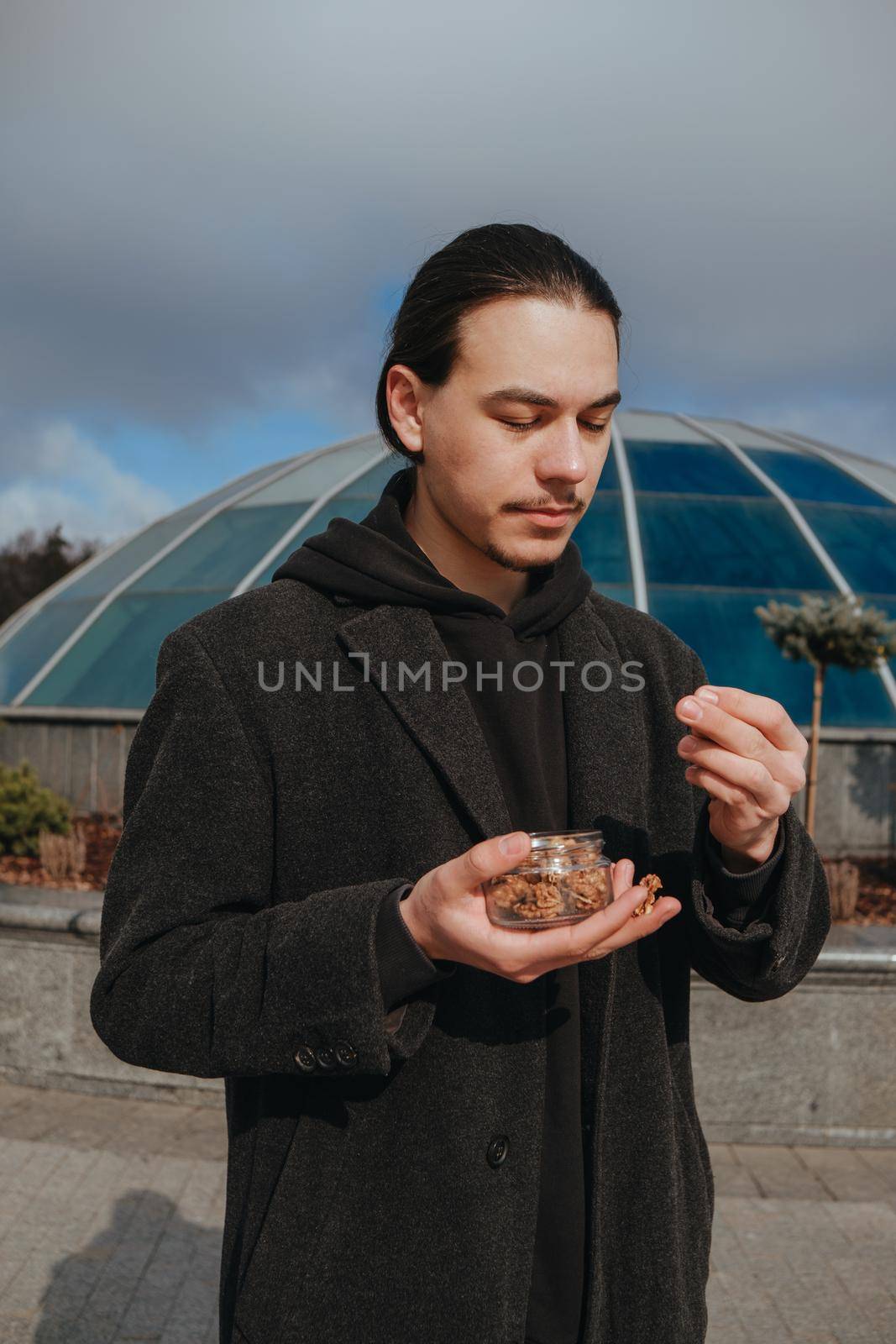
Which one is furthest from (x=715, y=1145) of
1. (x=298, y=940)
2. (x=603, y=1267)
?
(x=298, y=940)

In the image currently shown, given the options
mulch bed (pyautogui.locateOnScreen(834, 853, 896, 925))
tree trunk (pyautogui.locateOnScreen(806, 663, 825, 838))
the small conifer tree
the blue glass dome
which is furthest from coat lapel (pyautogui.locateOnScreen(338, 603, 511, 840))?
the blue glass dome

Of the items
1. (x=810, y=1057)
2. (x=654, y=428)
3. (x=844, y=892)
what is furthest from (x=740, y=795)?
(x=654, y=428)

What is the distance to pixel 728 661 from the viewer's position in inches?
357

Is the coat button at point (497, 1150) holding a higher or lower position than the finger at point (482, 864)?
lower

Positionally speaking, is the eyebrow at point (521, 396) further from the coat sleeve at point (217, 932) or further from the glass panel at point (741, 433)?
the glass panel at point (741, 433)

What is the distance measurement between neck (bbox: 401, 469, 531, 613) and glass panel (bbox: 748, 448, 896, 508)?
393 inches

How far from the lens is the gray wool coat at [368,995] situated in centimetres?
159

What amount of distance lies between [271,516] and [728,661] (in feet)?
17.0

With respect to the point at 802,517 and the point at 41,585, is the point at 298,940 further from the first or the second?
the point at 41,585

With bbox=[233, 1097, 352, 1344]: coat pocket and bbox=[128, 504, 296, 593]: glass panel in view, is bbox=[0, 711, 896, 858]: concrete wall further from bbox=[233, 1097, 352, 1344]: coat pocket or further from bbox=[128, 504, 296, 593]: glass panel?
bbox=[233, 1097, 352, 1344]: coat pocket

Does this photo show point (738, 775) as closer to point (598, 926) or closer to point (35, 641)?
point (598, 926)

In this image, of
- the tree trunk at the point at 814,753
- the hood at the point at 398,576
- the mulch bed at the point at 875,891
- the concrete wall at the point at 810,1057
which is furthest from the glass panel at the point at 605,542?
the hood at the point at 398,576

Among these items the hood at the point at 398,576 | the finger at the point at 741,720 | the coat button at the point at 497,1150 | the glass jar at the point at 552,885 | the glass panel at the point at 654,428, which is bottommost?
the coat button at the point at 497,1150

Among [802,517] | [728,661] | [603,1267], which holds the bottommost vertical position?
[603,1267]
